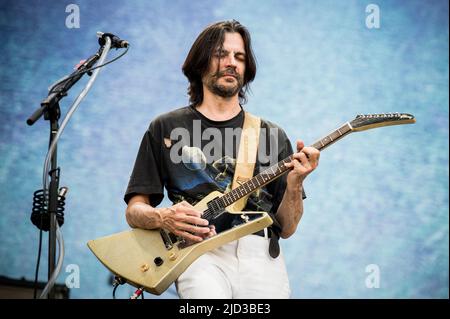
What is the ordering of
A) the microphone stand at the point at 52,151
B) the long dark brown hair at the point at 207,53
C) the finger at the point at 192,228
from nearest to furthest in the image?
the microphone stand at the point at 52,151 → the finger at the point at 192,228 → the long dark brown hair at the point at 207,53

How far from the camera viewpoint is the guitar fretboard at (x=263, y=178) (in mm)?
3211

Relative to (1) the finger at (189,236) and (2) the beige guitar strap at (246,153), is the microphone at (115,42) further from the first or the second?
(1) the finger at (189,236)

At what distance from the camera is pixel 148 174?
3393 mm

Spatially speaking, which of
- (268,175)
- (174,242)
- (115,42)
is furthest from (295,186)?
(115,42)

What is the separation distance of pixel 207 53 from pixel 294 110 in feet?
4.51

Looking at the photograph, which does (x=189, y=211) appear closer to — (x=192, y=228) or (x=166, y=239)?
(x=192, y=228)

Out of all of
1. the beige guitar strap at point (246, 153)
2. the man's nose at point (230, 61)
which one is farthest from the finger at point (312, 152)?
the man's nose at point (230, 61)

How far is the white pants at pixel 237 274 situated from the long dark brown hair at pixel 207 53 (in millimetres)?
958

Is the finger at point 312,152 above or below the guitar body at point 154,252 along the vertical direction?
above

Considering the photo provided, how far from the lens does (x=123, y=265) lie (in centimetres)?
315

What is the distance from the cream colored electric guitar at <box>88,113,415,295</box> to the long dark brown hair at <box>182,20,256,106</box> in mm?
733

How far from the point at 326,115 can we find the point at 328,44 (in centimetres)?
56
